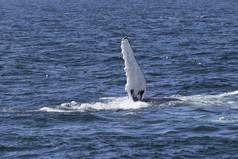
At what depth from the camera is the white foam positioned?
1146 inches

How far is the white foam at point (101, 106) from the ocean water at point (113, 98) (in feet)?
0.18

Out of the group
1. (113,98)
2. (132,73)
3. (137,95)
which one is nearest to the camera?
(132,73)

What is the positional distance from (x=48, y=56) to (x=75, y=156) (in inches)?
1148

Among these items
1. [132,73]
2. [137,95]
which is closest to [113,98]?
[137,95]

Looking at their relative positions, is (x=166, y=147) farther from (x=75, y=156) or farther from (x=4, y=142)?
(x=4, y=142)

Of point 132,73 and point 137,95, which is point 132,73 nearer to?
point 132,73

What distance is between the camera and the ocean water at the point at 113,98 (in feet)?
75.9

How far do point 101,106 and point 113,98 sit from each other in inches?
95.7

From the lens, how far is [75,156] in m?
21.9

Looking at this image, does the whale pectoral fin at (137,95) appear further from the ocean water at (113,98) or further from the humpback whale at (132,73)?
the ocean water at (113,98)

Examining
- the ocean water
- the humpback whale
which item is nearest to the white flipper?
the humpback whale

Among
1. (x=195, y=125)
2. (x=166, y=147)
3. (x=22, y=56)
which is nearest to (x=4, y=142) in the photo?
(x=166, y=147)

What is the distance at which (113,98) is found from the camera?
1280 inches

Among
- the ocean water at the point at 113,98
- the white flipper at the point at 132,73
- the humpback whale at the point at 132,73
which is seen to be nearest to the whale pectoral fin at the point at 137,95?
the humpback whale at the point at 132,73
